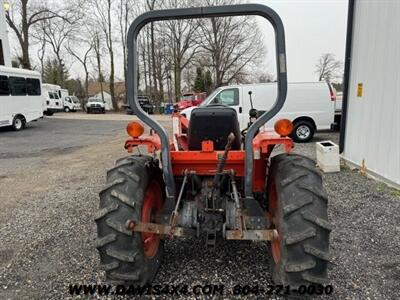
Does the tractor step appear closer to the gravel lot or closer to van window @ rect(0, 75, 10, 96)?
the gravel lot

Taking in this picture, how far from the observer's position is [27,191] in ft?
20.4

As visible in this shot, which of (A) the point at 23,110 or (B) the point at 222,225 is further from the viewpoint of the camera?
(A) the point at 23,110

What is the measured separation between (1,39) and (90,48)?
25.2 meters

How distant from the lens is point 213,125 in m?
3.19

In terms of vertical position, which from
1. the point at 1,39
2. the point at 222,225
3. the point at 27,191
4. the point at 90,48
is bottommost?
the point at 27,191

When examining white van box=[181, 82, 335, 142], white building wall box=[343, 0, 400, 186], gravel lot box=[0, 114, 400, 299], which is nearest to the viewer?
gravel lot box=[0, 114, 400, 299]

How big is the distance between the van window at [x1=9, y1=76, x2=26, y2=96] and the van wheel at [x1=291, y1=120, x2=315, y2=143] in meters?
13.0

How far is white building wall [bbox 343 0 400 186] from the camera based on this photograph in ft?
19.2

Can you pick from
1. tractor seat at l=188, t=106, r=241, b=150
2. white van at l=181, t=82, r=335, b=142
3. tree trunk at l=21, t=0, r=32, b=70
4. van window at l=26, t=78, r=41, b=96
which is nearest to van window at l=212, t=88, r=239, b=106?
white van at l=181, t=82, r=335, b=142

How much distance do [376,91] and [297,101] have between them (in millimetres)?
5280

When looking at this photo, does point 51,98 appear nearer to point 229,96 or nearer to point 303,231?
point 229,96

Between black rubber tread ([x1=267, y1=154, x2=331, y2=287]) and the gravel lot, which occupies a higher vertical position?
black rubber tread ([x1=267, y1=154, x2=331, y2=287])

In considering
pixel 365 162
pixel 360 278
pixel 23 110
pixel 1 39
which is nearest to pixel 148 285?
pixel 360 278

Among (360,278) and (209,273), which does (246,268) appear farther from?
(360,278)
